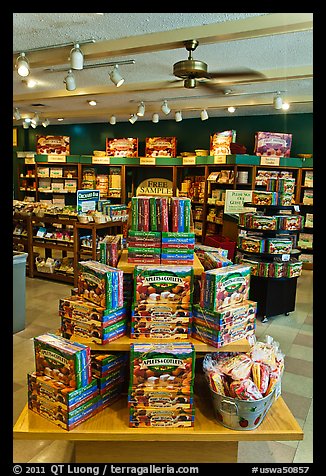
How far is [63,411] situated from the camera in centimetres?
180

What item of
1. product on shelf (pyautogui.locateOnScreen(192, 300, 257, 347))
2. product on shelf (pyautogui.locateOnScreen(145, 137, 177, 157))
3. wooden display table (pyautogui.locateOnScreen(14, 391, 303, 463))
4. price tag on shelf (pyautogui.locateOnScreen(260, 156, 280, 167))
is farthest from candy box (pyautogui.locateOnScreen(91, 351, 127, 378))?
product on shelf (pyautogui.locateOnScreen(145, 137, 177, 157))

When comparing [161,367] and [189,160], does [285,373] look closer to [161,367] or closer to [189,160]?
[161,367]

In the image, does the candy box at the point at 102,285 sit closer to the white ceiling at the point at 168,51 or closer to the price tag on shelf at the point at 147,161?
the white ceiling at the point at 168,51

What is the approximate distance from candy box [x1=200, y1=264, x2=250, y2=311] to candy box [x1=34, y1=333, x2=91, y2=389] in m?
0.67

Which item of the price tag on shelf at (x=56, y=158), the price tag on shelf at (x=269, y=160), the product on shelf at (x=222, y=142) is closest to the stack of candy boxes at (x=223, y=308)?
the price tag on shelf at (x=269, y=160)

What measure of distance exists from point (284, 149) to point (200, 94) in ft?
8.22

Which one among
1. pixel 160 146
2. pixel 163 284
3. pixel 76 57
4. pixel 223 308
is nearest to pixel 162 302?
pixel 163 284

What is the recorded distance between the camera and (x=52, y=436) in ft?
5.83

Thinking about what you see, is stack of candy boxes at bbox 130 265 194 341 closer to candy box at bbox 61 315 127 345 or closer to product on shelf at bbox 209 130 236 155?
candy box at bbox 61 315 127 345

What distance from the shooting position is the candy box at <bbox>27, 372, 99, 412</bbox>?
1787 mm

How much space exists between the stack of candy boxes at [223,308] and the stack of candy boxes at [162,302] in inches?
2.8

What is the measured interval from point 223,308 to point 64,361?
2.81ft

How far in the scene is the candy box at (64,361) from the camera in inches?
71.2

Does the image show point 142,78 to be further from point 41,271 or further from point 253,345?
point 253,345
